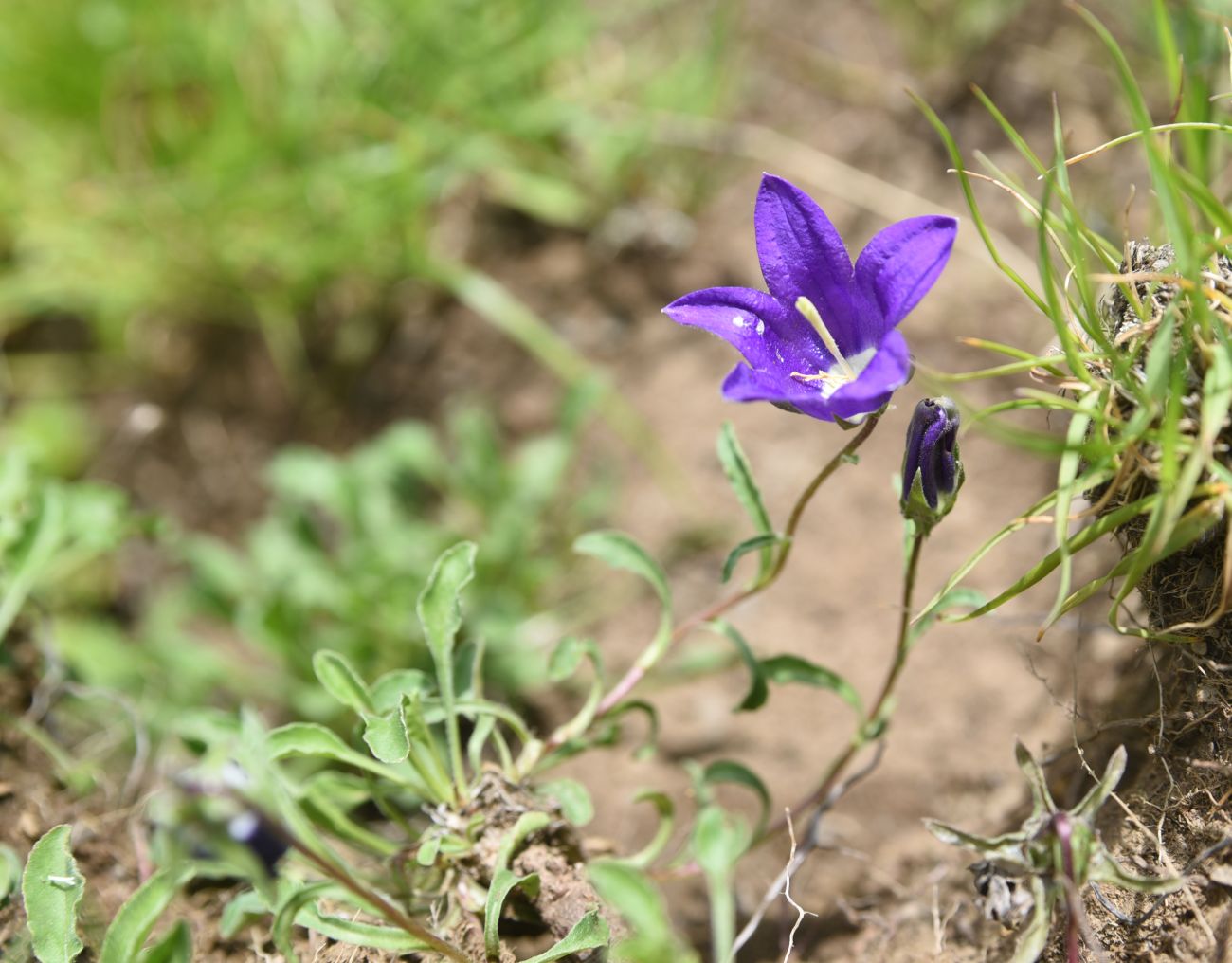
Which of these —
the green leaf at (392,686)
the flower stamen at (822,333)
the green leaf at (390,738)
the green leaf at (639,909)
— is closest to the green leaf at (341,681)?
the green leaf at (392,686)

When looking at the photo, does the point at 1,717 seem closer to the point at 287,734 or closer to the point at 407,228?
the point at 287,734

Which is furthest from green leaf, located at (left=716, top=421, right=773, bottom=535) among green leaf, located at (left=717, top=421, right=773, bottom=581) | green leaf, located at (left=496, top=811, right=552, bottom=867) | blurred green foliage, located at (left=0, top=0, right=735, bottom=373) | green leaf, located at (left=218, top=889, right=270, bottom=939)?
blurred green foliage, located at (left=0, top=0, right=735, bottom=373)

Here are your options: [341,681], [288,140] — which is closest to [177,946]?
[341,681]

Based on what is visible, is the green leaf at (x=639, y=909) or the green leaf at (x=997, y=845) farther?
the green leaf at (x=997, y=845)

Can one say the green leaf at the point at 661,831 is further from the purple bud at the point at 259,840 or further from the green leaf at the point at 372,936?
the purple bud at the point at 259,840

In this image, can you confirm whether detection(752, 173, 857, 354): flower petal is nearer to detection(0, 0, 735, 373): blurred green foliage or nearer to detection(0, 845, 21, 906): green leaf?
detection(0, 845, 21, 906): green leaf

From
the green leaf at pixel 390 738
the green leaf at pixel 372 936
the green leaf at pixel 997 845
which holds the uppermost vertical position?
the green leaf at pixel 390 738
